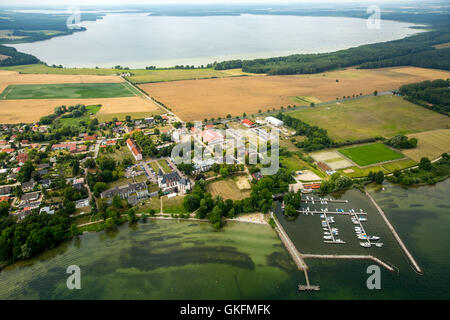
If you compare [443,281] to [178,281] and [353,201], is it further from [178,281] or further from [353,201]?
[178,281]

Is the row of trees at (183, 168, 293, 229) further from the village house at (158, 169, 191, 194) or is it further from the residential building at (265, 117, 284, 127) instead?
the residential building at (265, 117, 284, 127)

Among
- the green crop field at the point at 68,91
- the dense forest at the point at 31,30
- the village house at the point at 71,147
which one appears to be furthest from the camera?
the dense forest at the point at 31,30

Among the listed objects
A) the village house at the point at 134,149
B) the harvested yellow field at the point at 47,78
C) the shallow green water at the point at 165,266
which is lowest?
the shallow green water at the point at 165,266

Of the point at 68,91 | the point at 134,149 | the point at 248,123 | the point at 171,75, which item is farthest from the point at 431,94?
the point at 68,91

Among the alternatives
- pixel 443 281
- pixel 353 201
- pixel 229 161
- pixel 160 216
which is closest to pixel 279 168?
pixel 229 161

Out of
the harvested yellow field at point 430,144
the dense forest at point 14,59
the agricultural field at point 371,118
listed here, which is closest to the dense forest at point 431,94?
the agricultural field at point 371,118

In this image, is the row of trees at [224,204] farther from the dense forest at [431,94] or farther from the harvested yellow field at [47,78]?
the harvested yellow field at [47,78]
